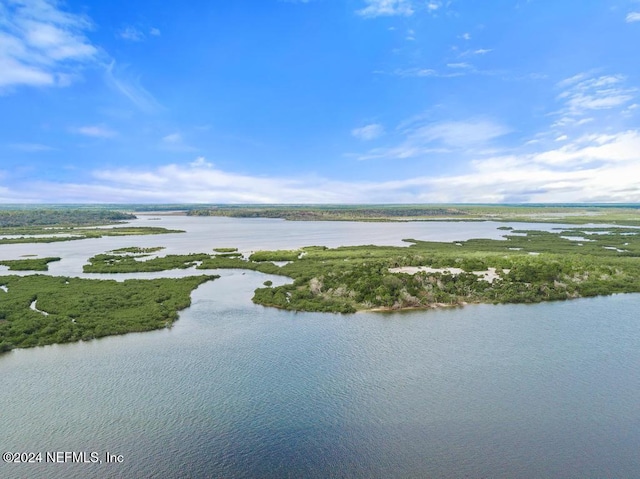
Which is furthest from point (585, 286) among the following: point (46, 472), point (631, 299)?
point (46, 472)

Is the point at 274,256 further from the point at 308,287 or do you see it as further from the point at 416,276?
the point at 416,276

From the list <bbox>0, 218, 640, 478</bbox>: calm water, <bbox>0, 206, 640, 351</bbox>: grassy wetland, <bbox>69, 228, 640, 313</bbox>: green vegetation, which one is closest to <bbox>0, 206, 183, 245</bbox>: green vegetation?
<bbox>0, 206, 640, 351</bbox>: grassy wetland

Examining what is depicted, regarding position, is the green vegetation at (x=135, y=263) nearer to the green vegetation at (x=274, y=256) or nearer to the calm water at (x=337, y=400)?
the green vegetation at (x=274, y=256)

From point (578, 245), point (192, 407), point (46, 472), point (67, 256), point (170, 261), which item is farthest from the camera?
point (578, 245)

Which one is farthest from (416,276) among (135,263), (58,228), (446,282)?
(58,228)

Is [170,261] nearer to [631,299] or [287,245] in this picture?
[287,245]

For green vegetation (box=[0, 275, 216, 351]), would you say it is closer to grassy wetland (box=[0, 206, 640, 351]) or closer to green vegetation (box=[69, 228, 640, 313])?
grassy wetland (box=[0, 206, 640, 351])
